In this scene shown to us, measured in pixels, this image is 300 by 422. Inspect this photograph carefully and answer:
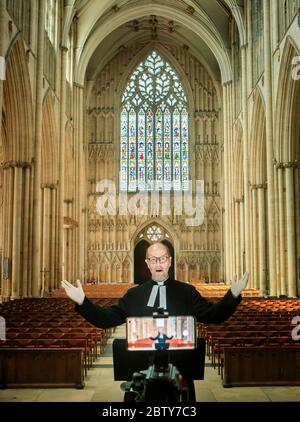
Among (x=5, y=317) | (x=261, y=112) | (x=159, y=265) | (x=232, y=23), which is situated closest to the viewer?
(x=159, y=265)

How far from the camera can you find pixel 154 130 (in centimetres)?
3656

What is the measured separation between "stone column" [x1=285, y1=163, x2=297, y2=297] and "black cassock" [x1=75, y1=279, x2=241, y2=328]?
55.7ft

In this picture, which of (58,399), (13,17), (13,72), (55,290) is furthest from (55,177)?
(58,399)

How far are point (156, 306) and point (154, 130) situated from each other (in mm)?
33271

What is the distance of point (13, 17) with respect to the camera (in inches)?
722

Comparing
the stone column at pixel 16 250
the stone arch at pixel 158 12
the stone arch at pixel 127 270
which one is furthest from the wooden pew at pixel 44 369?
the stone arch at pixel 127 270

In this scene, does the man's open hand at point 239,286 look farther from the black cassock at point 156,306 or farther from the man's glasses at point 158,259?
the man's glasses at point 158,259

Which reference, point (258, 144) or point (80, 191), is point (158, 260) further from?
point (80, 191)

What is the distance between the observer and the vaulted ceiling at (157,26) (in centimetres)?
3031

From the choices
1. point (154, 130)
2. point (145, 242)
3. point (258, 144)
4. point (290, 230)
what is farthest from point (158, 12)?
point (290, 230)

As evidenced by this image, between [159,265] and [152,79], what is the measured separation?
114 feet

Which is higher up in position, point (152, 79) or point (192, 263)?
point (152, 79)

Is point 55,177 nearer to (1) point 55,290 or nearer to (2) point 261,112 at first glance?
(1) point 55,290

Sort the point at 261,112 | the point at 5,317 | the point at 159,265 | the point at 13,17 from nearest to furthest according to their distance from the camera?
the point at 159,265 → the point at 5,317 → the point at 13,17 → the point at 261,112
